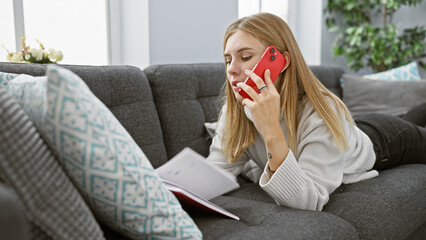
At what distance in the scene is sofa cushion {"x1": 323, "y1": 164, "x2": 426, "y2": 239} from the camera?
47.4 inches

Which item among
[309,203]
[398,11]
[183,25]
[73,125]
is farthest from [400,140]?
[398,11]

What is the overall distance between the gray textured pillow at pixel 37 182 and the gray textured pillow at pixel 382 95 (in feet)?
7.25

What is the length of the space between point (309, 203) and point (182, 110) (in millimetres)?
658

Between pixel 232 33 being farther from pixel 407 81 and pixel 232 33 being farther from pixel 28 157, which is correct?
pixel 407 81

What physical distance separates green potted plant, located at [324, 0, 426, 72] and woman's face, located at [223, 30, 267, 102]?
2398 mm

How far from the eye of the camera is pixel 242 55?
1.34m

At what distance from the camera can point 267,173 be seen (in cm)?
124

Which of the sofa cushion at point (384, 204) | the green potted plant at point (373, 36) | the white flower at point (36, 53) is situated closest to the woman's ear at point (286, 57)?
Answer: the sofa cushion at point (384, 204)

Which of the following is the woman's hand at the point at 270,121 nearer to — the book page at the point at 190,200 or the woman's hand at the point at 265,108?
the woman's hand at the point at 265,108

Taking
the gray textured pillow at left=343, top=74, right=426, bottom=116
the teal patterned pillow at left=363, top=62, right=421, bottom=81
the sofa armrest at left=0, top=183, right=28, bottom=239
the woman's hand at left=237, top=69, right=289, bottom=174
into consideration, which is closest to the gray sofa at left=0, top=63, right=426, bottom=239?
the woman's hand at left=237, top=69, right=289, bottom=174

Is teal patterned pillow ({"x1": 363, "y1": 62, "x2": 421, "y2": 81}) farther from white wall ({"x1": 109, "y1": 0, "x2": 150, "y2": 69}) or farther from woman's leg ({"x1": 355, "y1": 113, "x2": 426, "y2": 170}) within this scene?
white wall ({"x1": 109, "y1": 0, "x2": 150, "y2": 69})

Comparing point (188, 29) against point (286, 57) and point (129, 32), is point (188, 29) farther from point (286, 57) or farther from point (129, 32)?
point (286, 57)

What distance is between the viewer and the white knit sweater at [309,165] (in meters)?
1.17

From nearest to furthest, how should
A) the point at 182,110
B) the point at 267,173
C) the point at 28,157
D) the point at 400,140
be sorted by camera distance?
the point at 28,157 → the point at 267,173 → the point at 182,110 → the point at 400,140
